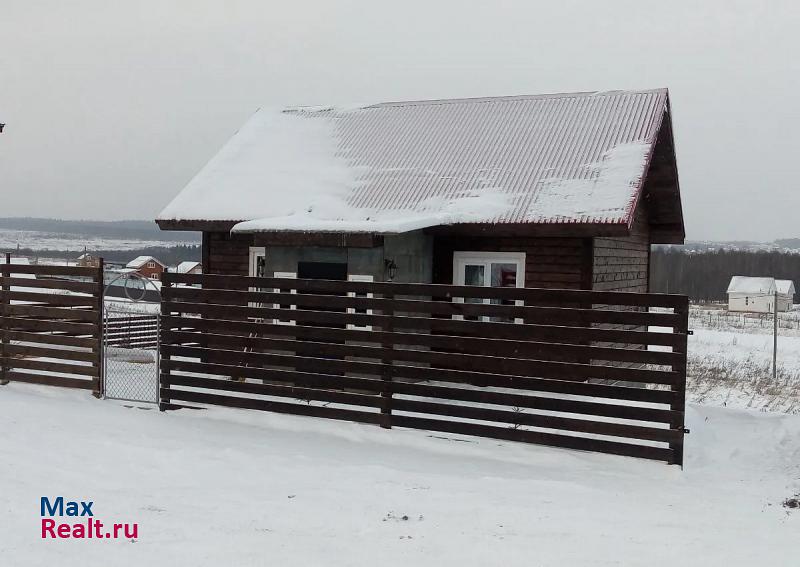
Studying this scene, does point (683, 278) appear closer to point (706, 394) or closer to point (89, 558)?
point (706, 394)

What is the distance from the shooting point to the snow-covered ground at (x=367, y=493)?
5066mm

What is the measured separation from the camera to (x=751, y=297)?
252 feet

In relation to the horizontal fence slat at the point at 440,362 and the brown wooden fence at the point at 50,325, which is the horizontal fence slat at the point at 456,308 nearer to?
the horizontal fence slat at the point at 440,362

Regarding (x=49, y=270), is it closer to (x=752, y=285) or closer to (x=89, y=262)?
(x=89, y=262)

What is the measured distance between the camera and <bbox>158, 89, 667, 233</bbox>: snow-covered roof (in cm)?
1145

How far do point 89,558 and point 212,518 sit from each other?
991mm

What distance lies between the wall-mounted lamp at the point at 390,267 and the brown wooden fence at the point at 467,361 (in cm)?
232

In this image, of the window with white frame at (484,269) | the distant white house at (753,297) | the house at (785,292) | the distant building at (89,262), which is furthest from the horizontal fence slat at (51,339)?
the house at (785,292)

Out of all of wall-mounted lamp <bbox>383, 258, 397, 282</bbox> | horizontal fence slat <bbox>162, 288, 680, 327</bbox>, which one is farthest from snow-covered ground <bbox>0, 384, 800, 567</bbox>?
wall-mounted lamp <bbox>383, 258, 397, 282</bbox>

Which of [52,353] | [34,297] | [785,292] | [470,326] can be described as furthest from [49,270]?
[785,292]

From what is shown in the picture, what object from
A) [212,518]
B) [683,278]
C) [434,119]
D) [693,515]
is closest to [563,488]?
[693,515]

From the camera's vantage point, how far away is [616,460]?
7508 mm

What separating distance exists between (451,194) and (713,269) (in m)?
106

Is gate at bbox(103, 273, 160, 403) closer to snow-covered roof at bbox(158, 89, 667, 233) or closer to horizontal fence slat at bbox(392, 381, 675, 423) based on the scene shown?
snow-covered roof at bbox(158, 89, 667, 233)
